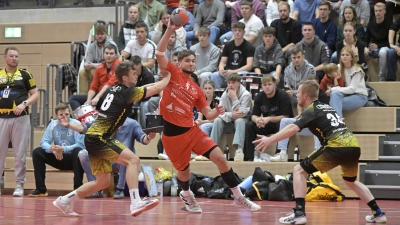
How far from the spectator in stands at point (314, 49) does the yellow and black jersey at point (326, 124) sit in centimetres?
531

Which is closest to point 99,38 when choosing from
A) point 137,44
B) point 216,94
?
point 137,44

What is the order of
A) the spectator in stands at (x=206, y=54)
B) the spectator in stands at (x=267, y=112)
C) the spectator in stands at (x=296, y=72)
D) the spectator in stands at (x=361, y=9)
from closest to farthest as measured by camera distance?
the spectator in stands at (x=267, y=112), the spectator in stands at (x=296, y=72), the spectator in stands at (x=361, y=9), the spectator in stands at (x=206, y=54)

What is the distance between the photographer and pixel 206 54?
45.8 ft

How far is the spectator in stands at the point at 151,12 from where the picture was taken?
1569 cm

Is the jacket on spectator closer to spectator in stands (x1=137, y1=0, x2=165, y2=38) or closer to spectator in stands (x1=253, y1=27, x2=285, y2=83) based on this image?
spectator in stands (x1=253, y1=27, x2=285, y2=83)

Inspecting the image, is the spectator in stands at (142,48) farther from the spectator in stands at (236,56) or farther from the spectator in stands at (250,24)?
the spectator in stands at (250,24)

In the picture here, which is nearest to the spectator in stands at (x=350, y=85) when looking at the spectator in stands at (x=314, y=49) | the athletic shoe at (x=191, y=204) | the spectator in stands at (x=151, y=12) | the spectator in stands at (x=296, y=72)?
the spectator in stands at (x=296, y=72)

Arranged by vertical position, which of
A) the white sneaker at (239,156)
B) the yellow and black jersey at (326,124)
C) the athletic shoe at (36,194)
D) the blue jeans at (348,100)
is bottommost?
the athletic shoe at (36,194)

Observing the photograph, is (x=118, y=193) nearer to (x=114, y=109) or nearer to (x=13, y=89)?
(x=13, y=89)

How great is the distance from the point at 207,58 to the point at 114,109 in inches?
238

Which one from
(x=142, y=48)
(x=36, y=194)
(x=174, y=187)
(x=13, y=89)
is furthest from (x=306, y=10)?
(x=36, y=194)

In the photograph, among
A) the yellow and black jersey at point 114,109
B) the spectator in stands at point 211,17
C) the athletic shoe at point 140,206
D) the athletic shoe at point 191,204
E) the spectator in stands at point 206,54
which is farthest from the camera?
the spectator in stands at point 211,17

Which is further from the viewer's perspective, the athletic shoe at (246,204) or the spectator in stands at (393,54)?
the spectator in stands at (393,54)

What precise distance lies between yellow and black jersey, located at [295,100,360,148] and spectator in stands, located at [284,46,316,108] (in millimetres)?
4667
